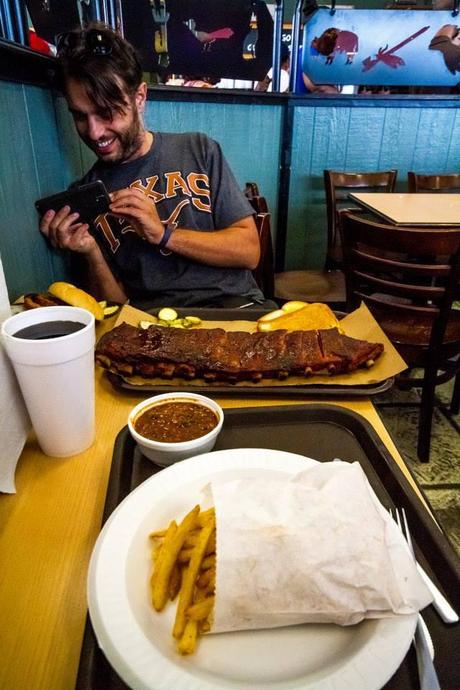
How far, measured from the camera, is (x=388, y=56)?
4434 millimetres

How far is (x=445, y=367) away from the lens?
8.58 feet

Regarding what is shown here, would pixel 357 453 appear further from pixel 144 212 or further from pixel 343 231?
pixel 343 231

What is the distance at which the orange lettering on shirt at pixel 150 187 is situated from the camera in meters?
2.33

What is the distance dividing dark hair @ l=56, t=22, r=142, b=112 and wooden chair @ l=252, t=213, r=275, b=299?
101 centimetres

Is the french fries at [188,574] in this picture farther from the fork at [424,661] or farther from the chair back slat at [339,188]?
the chair back slat at [339,188]

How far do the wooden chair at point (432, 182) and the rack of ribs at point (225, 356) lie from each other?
146 inches

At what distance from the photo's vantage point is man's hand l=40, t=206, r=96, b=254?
77.1 inches

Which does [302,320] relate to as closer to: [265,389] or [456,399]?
[265,389]

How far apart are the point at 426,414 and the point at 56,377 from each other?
222 centimetres

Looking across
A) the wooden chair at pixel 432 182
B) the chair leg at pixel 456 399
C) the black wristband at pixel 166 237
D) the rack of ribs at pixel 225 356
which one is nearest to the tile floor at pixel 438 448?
the chair leg at pixel 456 399

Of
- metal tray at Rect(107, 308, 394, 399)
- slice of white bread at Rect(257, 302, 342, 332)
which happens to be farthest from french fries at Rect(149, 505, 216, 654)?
slice of white bread at Rect(257, 302, 342, 332)

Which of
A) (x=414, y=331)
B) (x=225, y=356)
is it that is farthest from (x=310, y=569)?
(x=414, y=331)

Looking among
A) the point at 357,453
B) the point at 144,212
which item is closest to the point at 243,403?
the point at 357,453

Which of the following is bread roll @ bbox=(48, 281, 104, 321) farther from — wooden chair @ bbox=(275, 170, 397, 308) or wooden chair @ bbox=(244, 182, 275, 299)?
wooden chair @ bbox=(275, 170, 397, 308)
